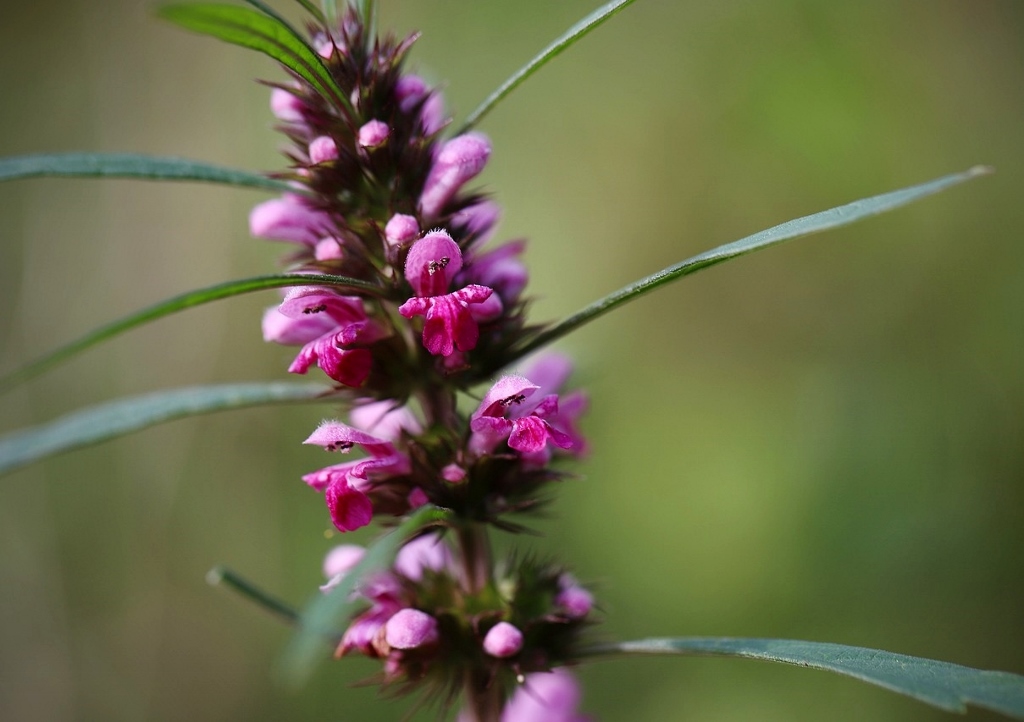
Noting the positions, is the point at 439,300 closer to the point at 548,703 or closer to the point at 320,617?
the point at 320,617

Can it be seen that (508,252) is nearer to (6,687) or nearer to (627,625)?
(627,625)

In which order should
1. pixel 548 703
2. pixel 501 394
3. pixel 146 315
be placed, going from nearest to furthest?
pixel 146 315, pixel 501 394, pixel 548 703

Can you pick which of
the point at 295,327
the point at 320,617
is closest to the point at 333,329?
the point at 295,327

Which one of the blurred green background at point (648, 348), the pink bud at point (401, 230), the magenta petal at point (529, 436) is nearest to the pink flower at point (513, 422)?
the magenta petal at point (529, 436)

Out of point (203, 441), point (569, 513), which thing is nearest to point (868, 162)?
point (569, 513)

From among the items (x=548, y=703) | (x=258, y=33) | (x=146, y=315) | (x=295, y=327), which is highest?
(x=258, y=33)

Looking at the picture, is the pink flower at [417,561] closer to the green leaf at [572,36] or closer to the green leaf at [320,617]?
the green leaf at [320,617]

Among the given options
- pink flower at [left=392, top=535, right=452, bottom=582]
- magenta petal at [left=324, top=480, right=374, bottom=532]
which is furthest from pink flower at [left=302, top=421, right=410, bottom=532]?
pink flower at [left=392, top=535, right=452, bottom=582]
